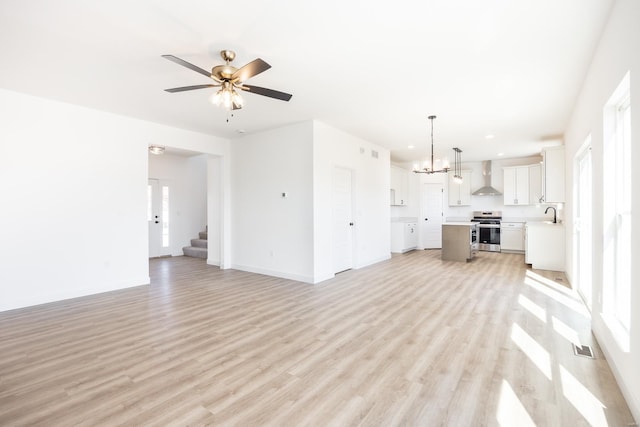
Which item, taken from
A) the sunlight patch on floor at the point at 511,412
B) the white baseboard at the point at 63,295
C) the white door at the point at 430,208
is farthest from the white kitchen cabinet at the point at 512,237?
the white baseboard at the point at 63,295

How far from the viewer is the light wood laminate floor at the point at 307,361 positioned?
76.0 inches

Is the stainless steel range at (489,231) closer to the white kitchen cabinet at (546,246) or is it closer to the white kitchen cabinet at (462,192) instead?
the white kitchen cabinet at (462,192)

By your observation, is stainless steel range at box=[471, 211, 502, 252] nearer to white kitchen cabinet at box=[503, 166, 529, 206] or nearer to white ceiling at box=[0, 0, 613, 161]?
white kitchen cabinet at box=[503, 166, 529, 206]

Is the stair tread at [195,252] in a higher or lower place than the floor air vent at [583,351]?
higher

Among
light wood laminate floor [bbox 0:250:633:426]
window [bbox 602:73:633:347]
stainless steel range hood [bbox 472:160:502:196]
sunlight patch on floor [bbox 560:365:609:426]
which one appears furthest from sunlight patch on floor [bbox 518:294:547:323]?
stainless steel range hood [bbox 472:160:502:196]

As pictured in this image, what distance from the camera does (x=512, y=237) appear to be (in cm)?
885

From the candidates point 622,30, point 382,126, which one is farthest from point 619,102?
point 382,126

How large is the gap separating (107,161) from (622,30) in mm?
6244

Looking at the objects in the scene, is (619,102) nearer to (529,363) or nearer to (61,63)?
Answer: (529,363)

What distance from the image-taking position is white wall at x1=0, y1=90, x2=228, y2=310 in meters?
4.04

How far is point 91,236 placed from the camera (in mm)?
4727

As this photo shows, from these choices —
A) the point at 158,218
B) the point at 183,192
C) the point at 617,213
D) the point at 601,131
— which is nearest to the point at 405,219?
the point at 183,192

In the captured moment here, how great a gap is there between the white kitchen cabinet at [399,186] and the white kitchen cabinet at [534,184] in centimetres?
342

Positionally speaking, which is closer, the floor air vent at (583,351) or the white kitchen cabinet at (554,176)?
the floor air vent at (583,351)
